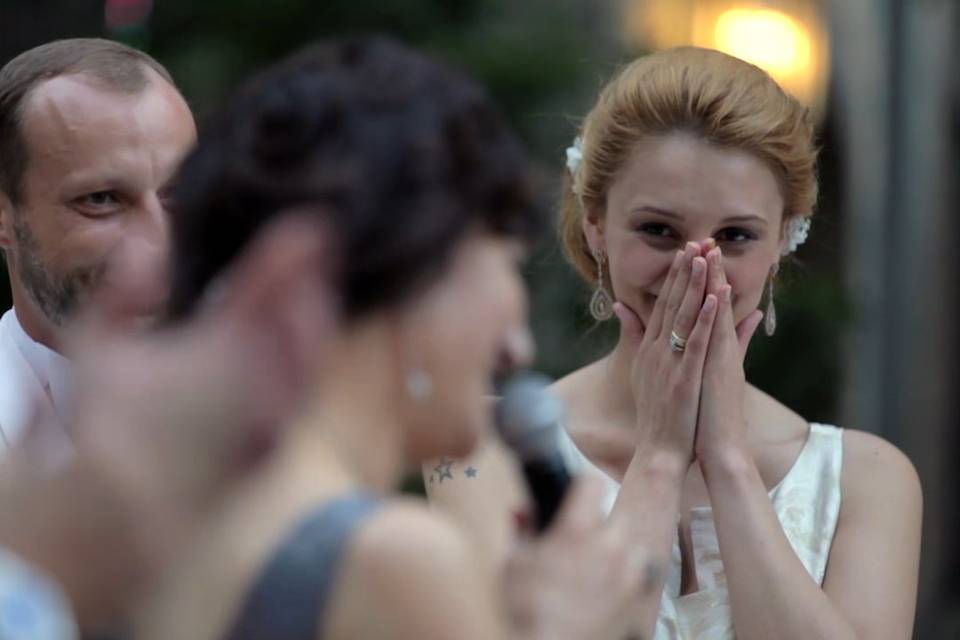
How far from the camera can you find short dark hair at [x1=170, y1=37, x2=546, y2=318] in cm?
157

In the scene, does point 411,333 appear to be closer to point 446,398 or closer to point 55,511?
point 446,398

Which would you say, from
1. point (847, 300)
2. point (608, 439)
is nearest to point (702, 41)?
point (847, 300)

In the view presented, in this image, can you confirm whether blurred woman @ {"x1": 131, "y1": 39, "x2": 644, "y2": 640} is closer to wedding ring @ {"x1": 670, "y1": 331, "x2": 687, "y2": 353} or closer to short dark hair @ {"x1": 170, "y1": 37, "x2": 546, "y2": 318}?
short dark hair @ {"x1": 170, "y1": 37, "x2": 546, "y2": 318}

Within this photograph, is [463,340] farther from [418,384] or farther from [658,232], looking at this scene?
[658,232]

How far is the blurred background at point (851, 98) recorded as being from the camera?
27.7ft

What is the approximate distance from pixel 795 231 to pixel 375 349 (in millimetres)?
1949

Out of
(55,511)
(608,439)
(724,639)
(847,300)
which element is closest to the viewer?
(55,511)

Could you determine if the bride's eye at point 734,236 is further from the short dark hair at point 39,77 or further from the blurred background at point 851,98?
the blurred background at point 851,98

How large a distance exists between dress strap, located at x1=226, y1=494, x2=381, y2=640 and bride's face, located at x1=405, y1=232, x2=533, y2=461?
0.17 meters

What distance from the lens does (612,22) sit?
10.2 m

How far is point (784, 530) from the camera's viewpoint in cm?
320

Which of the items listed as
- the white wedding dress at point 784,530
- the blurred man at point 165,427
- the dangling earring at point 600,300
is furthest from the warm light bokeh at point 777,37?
the blurred man at point 165,427

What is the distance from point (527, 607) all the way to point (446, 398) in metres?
0.22

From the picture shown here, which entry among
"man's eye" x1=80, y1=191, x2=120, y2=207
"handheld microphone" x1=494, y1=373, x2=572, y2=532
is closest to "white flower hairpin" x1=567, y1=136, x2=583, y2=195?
"man's eye" x1=80, y1=191, x2=120, y2=207
